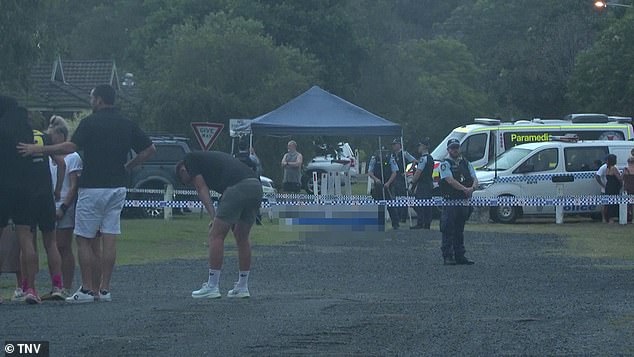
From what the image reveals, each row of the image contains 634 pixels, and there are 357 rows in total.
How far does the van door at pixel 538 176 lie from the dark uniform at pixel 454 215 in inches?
482

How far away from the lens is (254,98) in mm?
47812

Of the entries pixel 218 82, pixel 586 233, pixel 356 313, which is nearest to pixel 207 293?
pixel 356 313

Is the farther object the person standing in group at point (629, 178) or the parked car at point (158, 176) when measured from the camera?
the parked car at point (158, 176)

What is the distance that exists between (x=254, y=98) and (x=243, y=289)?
34449mm

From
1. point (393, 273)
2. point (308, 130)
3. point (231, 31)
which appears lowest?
point (393, 273)

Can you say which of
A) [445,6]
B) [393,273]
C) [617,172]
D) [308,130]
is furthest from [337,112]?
[445,6]

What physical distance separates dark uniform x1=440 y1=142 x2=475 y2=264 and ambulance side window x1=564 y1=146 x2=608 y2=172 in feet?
42.7

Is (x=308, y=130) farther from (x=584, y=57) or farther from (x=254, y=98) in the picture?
(x=584, y=57)

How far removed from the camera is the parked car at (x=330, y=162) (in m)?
48.6

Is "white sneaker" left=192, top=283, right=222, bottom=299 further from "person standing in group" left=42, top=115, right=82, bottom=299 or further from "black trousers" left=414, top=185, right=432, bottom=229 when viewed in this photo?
"black trousers" left=414, top=185, right=432, bottom=229

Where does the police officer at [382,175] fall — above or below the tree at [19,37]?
below

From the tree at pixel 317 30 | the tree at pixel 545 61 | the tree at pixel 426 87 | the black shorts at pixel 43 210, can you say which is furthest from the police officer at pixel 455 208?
the tree at pixel 426 87

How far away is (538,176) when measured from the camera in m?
31.5

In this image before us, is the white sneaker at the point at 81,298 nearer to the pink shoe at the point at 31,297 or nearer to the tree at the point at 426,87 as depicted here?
the pink shoe at the point at 31,297
